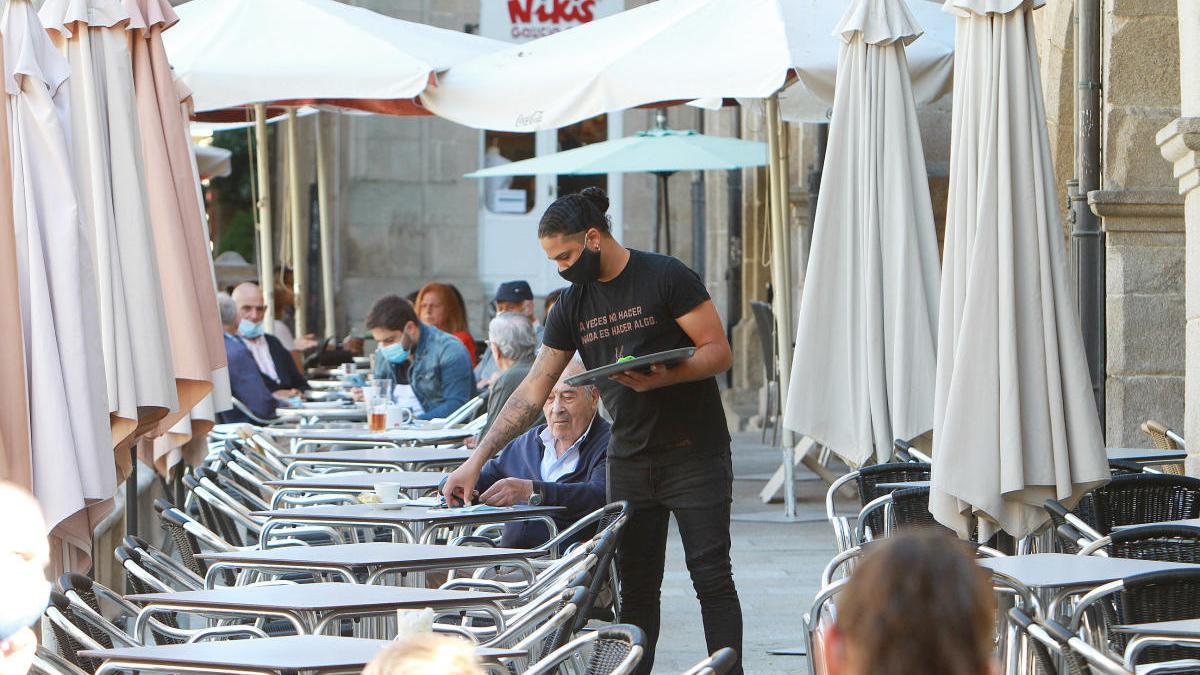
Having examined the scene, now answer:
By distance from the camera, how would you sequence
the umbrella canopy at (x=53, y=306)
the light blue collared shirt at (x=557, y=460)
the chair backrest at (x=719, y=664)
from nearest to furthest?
the chair backrest at (x=719, y=664) < the umbrella canopy at (x=53, y=306) < the light blue collared shirt at (x=557, y=460)

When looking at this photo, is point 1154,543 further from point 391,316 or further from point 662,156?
point 662,156

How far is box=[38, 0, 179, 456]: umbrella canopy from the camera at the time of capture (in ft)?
20.3

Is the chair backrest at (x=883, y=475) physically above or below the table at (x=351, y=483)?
above

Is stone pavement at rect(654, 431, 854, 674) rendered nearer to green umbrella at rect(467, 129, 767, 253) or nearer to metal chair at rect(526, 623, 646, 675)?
metal chair at rect(526, 623, 646, 675)

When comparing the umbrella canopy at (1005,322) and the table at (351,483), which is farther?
the table at (351,483)

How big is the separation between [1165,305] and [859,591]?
747 centimetres

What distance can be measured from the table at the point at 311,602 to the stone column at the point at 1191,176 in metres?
2.92

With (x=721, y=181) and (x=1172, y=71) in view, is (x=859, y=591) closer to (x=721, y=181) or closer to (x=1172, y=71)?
(x=1172, y=71)

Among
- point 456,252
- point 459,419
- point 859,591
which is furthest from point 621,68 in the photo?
point 456,252

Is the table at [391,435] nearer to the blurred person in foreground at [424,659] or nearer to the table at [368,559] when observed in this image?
the table at [368,559]

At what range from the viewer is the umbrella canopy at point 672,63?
9688 millimetres

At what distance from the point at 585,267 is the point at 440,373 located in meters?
5.35

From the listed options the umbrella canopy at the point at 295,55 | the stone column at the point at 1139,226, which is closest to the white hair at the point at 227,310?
the umbrella canopy at the point at 295,55

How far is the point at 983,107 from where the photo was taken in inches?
244
